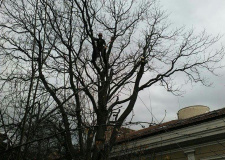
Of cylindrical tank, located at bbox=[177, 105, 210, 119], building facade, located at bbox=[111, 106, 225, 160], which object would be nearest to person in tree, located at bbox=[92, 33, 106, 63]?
building facade, located at bbox=[111, 106, 225, 160]

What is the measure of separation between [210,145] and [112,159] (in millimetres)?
3862

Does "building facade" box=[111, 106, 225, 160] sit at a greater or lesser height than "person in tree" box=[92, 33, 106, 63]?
lesser

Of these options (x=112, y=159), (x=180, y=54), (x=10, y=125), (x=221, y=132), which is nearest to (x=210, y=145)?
(x=221, y=132)

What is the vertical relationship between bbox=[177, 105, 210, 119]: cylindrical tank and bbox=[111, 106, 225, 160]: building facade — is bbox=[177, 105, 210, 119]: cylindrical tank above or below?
above

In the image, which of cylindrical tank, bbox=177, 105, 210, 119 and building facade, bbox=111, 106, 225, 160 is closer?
building facade, bbox=111, 106, 225, 160

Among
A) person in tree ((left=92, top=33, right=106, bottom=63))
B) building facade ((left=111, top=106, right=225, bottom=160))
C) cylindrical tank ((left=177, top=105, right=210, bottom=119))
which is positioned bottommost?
building facade ((left=111, top=106, right=225, bottom=160))

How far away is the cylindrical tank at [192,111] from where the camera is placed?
14758 millimetres

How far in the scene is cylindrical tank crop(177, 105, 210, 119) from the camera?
48.4 ft

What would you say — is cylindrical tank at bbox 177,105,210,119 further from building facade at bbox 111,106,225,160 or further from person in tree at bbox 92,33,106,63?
person in tree at bbox 92,33,106,63

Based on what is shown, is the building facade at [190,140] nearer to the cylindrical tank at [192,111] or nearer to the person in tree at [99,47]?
the person in tree at [99,47]

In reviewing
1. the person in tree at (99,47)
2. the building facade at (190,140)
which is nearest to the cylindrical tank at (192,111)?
the building facade at (190,140)

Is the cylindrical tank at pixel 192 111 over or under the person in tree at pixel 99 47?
under

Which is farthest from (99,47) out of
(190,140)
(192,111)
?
(192,111)

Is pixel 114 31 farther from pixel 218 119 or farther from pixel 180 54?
pixel 218 119
